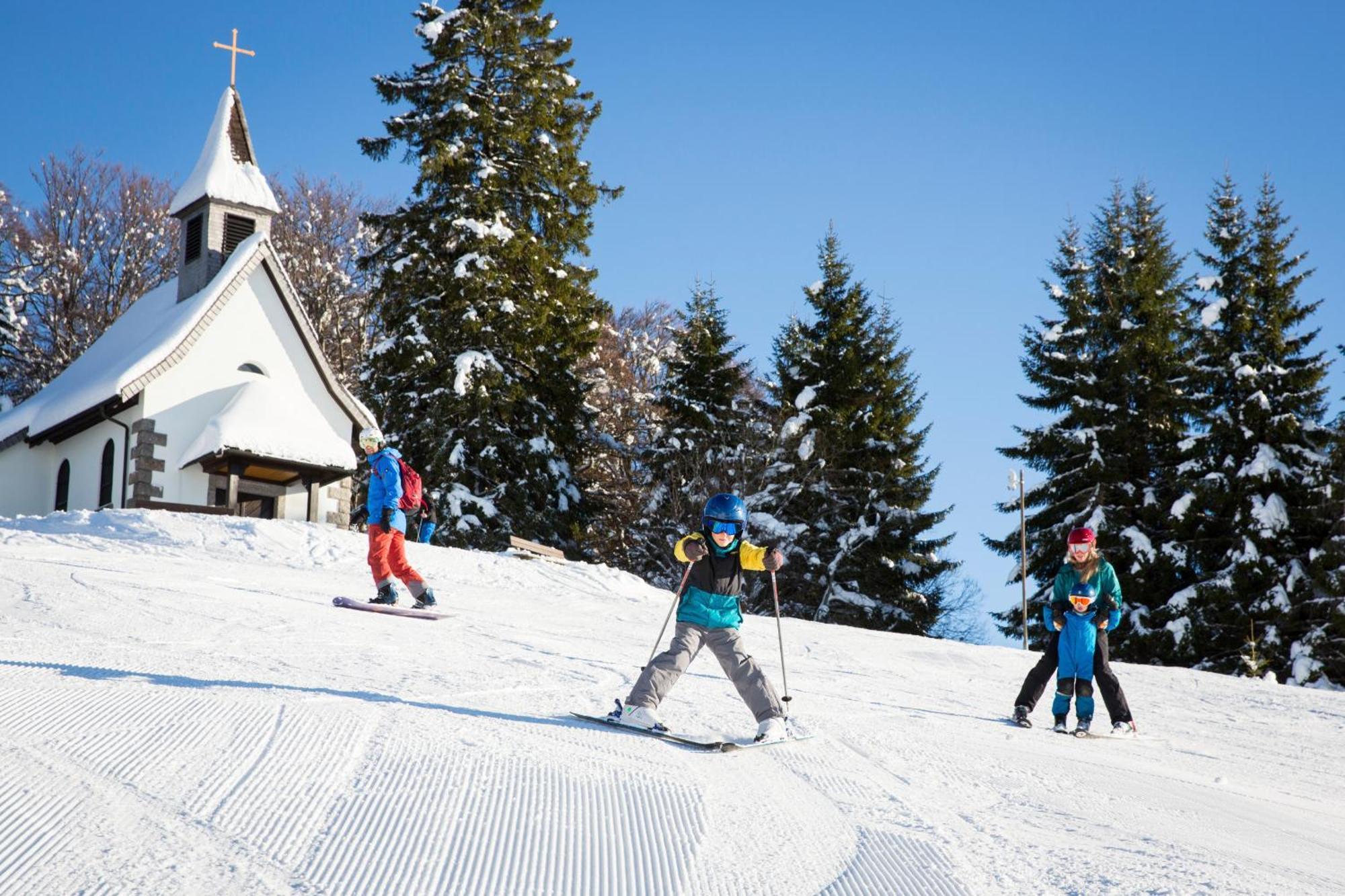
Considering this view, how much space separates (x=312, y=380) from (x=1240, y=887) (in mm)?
25283

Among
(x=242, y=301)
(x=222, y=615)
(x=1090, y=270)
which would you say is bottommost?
(x=222, y=615)

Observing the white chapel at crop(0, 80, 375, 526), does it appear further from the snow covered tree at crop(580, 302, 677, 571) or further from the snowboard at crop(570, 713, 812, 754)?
the snowboard at crop(570, 713, 812, 754)

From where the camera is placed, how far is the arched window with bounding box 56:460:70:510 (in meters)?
26.2

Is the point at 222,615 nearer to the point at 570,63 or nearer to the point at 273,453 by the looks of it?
the point at 273,453

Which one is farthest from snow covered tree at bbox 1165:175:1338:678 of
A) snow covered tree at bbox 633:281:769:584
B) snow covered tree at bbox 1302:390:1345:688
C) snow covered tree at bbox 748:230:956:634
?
snow covered tree at bbox 633:281:769:584

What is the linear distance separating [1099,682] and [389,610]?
20.7 feet

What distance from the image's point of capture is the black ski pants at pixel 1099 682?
832 centimetres

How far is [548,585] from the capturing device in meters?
16.2

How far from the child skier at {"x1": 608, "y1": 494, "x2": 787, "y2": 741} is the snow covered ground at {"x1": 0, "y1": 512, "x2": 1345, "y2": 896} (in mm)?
249

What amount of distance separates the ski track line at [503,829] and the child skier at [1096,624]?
4.40 m

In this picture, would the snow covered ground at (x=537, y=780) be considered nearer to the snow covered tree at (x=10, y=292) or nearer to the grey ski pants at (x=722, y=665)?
the grey ski pants at (x=722, y=665)

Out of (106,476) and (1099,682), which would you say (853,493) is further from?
(1099,682)

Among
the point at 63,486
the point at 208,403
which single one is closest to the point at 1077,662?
the point at 208,403

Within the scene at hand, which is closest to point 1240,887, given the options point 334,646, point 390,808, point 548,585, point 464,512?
point 390,808
